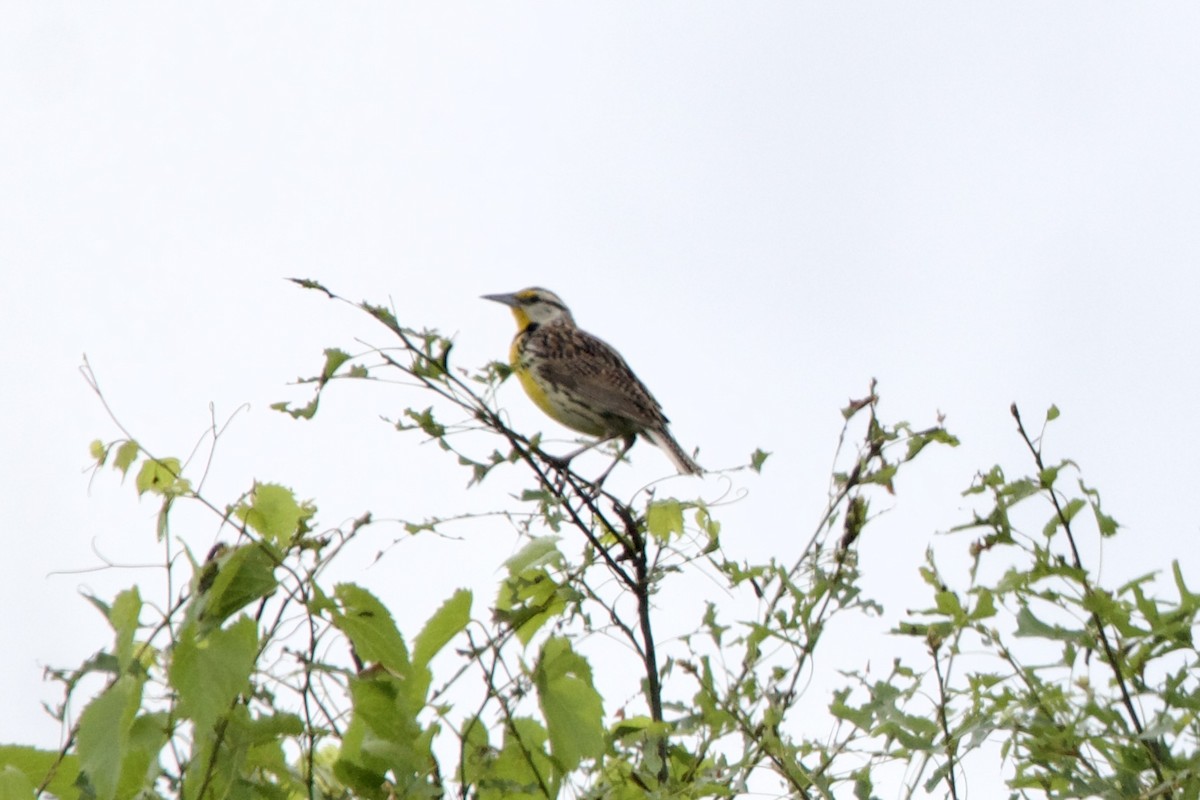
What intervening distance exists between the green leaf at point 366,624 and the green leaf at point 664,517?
3.74 feet

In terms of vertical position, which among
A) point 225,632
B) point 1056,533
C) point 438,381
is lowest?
point 225,632

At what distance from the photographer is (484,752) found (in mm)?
2355

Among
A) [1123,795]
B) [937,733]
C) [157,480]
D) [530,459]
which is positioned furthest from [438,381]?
[1123,795]

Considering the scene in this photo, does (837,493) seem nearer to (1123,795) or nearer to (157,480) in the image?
(1123,795)

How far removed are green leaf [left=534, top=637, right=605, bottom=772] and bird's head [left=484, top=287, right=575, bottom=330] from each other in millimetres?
6156

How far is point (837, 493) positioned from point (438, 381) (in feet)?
2.72

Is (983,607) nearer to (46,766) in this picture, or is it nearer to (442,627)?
(442,627)

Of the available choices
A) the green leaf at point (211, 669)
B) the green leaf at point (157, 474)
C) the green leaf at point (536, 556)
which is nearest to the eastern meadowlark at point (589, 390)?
the green leaf at point (536, 556)

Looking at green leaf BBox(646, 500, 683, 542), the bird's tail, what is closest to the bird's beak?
the bird's tail

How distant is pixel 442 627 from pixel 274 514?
0.30 metres

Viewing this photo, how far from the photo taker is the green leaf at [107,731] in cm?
190

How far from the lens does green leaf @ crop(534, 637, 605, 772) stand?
2.32 m

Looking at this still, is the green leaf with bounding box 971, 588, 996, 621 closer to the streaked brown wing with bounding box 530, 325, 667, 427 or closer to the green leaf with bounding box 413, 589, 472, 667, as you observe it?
the green leaf with bounding box 413, 589, 472, 667

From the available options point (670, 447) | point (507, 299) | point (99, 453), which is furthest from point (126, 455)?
point (507, 299)
